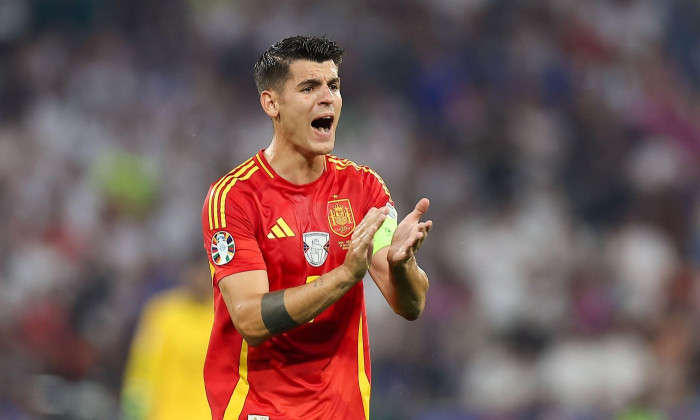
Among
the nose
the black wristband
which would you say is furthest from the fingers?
the nose

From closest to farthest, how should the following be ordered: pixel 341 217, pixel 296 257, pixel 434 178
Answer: pixel 296 257 < pixel 341 217 < pixel 434 178

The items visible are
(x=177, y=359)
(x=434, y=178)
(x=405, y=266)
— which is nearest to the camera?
(x=405, y=266)

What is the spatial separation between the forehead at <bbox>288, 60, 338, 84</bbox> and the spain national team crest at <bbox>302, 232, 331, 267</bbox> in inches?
24.7

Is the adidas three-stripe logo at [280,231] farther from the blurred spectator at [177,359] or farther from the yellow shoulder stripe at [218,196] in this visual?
the blurred spectator at [177,359]

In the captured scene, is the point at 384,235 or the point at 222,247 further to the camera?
the point at 384,235

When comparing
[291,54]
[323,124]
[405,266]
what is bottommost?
[405,266]

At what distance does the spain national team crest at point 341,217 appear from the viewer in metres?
4.21

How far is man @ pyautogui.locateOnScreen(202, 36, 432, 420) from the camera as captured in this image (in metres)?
4.06

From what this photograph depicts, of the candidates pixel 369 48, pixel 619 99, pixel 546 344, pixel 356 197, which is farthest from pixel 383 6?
pixel 356 197

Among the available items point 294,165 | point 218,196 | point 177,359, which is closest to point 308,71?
point 294,165

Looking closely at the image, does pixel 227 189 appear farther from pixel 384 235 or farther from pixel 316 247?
pixel 384 235

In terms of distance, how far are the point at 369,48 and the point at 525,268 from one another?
3066 millimetres

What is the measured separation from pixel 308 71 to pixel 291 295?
0.95 metres

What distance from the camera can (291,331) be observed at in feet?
13.6
